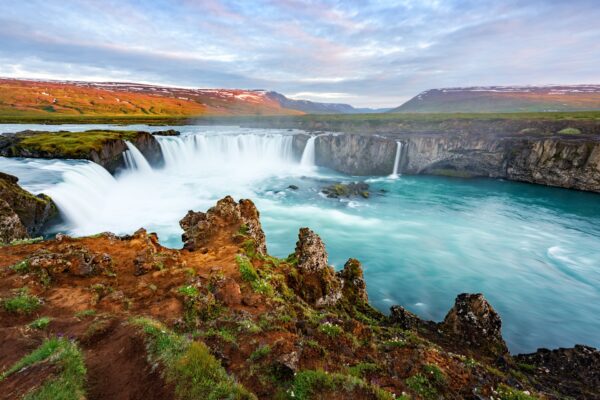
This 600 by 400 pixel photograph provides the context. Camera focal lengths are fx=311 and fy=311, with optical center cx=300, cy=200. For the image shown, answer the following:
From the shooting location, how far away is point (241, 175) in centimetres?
5741

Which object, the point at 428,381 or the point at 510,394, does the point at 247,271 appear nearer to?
the point at 428,381

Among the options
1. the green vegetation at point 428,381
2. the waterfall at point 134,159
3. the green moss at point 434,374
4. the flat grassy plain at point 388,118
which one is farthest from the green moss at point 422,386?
the flat grassy plain at point 388,118

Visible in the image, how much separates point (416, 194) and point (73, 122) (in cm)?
11686

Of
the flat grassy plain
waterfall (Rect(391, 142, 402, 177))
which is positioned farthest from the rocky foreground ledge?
the flat grassy plain

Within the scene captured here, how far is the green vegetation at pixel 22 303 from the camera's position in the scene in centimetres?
896

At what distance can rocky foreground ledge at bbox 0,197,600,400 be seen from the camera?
6.50m

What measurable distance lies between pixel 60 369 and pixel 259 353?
4226 mm

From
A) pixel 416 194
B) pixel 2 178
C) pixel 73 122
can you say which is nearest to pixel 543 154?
pixel 416 194

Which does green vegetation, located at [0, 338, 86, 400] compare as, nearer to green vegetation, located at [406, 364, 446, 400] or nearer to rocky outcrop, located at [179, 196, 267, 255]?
green vegetation, located at [406, 364, 446, 400]

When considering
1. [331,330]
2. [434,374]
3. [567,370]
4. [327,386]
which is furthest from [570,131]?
[327,386]

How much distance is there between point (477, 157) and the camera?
190 ft

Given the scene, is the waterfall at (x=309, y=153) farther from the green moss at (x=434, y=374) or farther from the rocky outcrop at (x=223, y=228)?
the green moss at (x=434, y=374)

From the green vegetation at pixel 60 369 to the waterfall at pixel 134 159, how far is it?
4743cm

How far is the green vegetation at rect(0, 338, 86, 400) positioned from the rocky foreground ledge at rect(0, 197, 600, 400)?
0.07 ft
